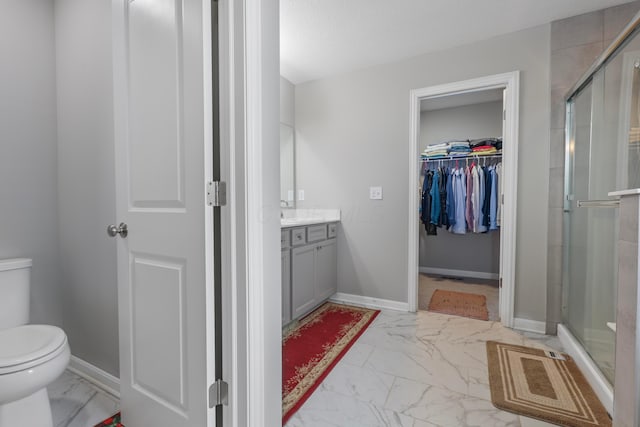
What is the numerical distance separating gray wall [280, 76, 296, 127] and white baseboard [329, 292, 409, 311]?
188 cm

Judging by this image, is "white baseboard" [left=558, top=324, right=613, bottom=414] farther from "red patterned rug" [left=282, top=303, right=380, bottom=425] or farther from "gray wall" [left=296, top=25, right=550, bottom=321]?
"red patterned rug" [left=282, top=303, right=380, bottom=425]

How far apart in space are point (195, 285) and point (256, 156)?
19.5 inches

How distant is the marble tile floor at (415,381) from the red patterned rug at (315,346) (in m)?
0.05

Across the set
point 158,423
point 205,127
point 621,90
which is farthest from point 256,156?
point 621,90

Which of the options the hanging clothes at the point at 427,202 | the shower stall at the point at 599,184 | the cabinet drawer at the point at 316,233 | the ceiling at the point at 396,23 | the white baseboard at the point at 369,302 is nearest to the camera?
the shower stall at the point at 599,184

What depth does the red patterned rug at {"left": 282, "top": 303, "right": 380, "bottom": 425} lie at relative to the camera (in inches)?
60.7

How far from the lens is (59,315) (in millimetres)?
1723

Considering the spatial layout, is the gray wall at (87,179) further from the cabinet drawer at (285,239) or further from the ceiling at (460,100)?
the ceiling at (460,100)

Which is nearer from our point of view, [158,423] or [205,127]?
[205,127]

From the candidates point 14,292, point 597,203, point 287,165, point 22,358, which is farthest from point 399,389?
point 287,165

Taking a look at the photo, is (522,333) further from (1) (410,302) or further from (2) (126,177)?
(2) (126,177)

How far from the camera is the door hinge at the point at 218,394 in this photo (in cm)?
101

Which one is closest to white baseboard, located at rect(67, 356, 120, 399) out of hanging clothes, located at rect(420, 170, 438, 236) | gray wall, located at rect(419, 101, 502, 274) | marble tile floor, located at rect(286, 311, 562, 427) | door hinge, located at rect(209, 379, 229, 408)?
door hinge, located at rect(209, 379, 229, 408)

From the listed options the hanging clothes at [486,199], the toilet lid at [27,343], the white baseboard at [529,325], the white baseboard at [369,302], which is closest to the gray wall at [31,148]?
the toilet lid at [27,343]
